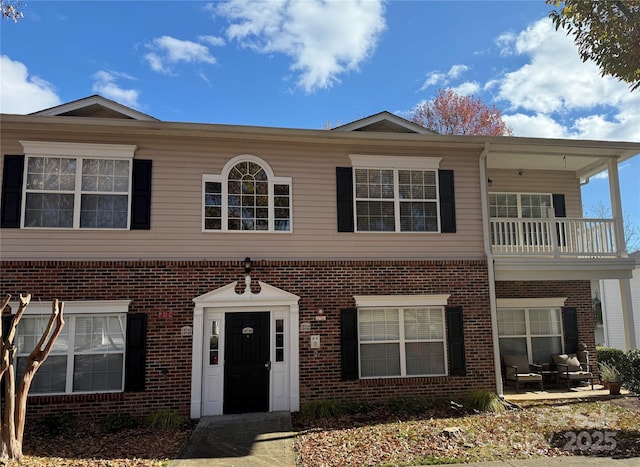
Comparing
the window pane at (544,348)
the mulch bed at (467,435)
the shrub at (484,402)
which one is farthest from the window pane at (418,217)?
the window pane at (544,348)

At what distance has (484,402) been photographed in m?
8.98

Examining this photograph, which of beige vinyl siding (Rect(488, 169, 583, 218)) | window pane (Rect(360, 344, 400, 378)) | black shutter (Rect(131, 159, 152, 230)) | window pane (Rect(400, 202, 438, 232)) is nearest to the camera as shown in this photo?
black shutter (Rect(131, 159, 152, 230))

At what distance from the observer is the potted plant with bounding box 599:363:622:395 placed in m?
10.0

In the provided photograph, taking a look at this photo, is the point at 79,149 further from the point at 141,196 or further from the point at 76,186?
the point at 141,196

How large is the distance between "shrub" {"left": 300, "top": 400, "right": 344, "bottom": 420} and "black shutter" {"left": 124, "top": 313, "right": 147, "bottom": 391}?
3118 mm

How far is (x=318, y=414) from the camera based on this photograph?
863cm

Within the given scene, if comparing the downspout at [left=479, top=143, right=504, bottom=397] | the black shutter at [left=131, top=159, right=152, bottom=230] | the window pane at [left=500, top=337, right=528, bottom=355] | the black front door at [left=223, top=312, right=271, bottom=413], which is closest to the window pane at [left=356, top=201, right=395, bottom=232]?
the downspout at [left=479, top=143, right=504, bottom=397]

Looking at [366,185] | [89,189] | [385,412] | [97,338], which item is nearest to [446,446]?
[385,412]

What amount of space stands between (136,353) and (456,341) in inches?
253

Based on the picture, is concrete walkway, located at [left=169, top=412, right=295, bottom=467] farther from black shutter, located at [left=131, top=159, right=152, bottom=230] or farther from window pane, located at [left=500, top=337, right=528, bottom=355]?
window pane, located at [left=500, top=337, right=528, bottom=355]

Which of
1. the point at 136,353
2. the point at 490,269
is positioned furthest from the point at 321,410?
the point at 490,269

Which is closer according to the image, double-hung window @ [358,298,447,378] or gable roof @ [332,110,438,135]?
double-hung window @ [358,298,447,378]

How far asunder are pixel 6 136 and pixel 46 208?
1599mm

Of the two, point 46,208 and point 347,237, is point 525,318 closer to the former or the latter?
point 347,237
